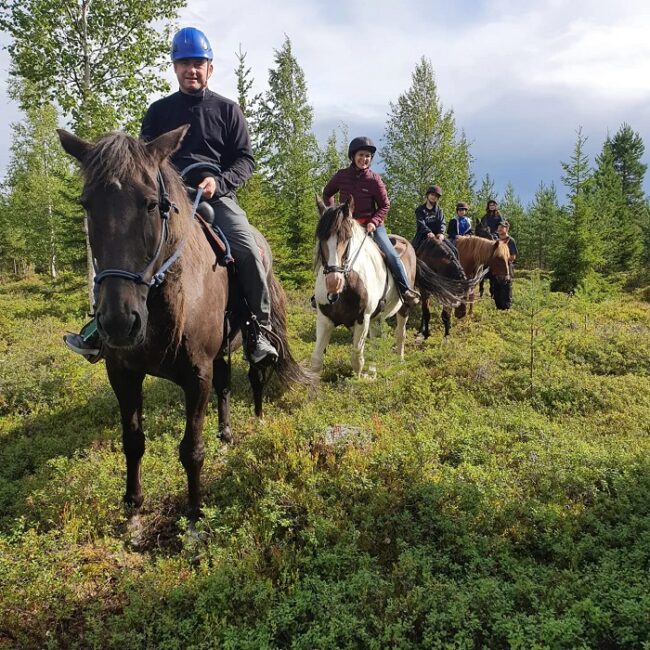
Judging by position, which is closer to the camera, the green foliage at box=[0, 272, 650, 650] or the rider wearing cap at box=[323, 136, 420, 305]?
the green foliage at box=[0, 272, 650, 650]

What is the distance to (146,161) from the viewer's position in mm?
2699

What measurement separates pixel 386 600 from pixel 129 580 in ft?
5.53

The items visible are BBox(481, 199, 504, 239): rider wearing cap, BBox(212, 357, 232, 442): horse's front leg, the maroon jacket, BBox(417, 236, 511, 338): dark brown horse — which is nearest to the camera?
BBox(212, 357, 232, 442): horse's front leg

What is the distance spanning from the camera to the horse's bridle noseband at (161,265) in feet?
7.95

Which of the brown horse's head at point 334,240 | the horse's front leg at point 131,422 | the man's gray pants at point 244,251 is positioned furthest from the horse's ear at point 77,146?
the brown horse's head at point 334,240

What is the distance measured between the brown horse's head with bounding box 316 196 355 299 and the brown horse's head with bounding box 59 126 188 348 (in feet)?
11.9

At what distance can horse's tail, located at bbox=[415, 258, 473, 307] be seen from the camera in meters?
10.2

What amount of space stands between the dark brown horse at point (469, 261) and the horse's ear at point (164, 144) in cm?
854

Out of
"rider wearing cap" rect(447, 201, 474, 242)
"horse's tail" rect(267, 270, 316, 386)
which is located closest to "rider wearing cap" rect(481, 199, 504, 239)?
"rider wearing cap" rect(447, 201, 474, 242)

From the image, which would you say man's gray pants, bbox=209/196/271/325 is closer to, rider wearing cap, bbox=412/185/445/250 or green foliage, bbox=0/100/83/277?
rider wearing cap, bbox=412/185/445/250

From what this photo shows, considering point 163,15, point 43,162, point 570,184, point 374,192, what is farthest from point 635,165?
point 43,162

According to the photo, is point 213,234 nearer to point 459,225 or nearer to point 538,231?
point 459,225

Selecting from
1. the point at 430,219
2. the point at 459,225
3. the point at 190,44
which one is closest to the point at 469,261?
the point at 430,219

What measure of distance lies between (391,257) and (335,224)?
6.76 ft
